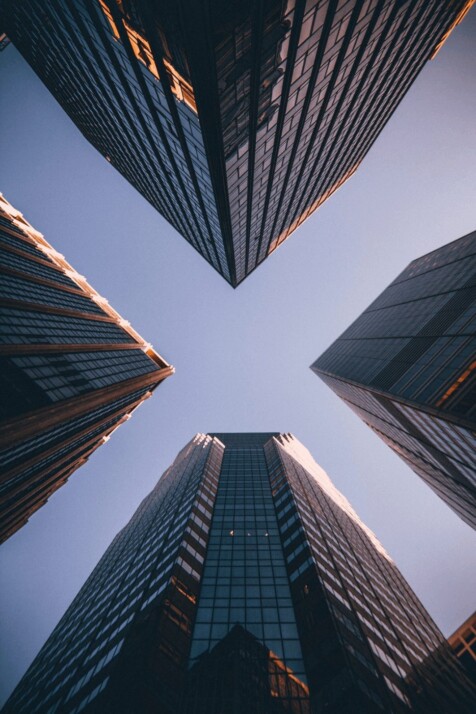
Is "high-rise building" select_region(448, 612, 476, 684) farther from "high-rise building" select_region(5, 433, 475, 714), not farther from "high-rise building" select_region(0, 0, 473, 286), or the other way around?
"high-rise building" select_region(0, 0, 473, 286)

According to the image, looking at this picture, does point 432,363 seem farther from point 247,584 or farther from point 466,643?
point 466,643

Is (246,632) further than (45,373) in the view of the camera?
No

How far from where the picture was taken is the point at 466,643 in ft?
163

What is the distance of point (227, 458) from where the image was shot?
7544 cm

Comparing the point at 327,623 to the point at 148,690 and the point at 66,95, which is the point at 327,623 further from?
the point at 66,95

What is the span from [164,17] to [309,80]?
1170cm

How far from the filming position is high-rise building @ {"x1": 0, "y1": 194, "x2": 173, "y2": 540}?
29875mm

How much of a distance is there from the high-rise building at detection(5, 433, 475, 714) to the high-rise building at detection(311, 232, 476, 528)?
1587 cm

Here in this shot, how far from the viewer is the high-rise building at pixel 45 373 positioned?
98.0 ft

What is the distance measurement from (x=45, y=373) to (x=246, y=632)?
29496 mm

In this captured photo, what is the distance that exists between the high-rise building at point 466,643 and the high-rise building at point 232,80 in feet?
216

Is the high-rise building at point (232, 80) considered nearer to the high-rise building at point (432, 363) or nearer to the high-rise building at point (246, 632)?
the high-rise building at point (432, 363)

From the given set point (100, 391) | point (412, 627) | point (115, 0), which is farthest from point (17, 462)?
point (412, 627)

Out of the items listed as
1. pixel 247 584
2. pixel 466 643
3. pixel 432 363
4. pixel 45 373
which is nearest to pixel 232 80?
pixel 432 363
